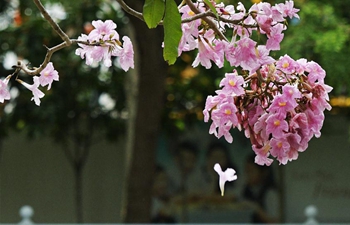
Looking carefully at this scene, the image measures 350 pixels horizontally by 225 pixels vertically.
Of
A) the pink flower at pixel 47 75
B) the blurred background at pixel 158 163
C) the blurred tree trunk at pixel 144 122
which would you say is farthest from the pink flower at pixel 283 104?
the blurred background at pixel 158 163

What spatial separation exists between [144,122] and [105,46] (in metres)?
4.37

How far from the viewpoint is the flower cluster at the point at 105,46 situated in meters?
1.24

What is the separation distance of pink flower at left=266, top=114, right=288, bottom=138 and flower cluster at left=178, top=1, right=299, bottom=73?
0.27 feet

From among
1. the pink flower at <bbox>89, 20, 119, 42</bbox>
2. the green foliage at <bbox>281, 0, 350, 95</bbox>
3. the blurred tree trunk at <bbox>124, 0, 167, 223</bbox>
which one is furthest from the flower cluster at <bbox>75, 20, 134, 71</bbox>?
the blurred tree trunk at <bbox>124, 0, 167, 223</bbox>

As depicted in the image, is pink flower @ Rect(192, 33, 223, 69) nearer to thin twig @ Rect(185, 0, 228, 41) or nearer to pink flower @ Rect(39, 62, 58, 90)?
thin twig @ Rect(185, 0, 228, 41)

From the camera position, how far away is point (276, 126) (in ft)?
3.85

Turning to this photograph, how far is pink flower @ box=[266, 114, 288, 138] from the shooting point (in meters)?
1.17

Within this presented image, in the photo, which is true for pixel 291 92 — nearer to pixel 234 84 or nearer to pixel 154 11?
pixel 234 84

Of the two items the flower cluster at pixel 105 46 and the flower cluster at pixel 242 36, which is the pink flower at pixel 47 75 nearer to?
the flower cluster at pixel 105 46

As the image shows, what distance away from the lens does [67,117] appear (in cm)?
800

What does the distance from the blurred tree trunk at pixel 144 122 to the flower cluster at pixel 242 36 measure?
417 cm

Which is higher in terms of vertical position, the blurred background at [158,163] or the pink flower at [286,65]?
the pink flower at [286,65]

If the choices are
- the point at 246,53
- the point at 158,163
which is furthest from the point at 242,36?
the point at 158,163

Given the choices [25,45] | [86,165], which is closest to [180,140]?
[86,165]
